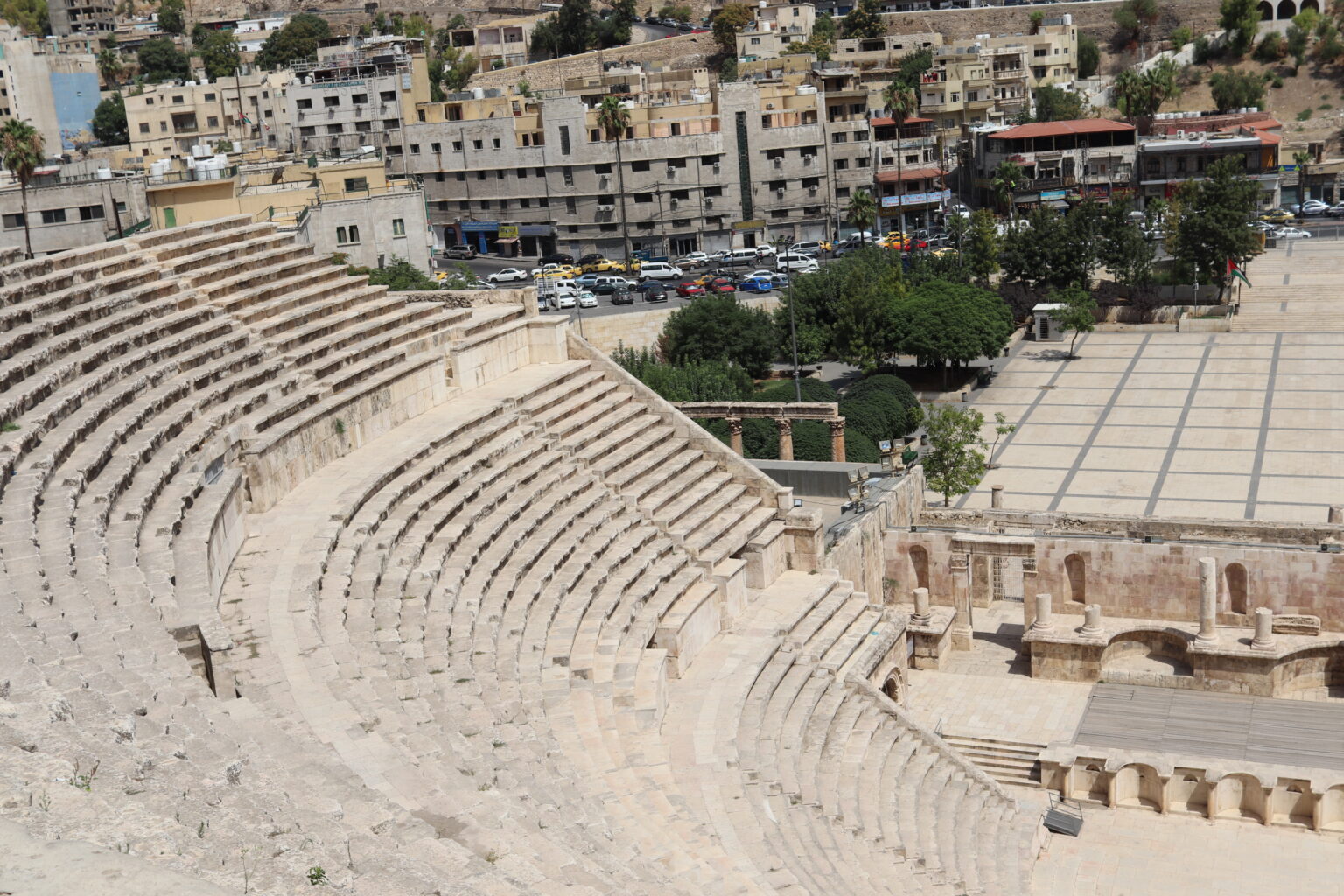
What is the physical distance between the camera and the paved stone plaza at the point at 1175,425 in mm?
44656

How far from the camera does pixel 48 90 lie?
124 metres

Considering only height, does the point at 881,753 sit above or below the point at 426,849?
below

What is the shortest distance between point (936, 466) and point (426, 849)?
33227 millimetres

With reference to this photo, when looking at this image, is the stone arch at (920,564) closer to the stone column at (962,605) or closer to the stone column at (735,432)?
the stone column at (962,605)

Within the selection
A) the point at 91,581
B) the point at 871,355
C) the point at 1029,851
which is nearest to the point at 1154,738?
the point at 1029,851

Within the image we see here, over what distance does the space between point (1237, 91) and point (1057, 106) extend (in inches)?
786

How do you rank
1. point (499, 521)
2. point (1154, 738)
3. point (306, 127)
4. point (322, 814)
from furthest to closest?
point (306, 127) → point (1154, 738) → point (499, 521) → point (322, 814)

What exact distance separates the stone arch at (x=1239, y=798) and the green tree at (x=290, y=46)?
118 meters

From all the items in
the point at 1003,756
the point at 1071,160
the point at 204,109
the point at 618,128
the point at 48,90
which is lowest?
the point at 1003,756

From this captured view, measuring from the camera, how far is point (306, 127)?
309 ft

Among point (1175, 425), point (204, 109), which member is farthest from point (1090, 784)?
point (204, 109)

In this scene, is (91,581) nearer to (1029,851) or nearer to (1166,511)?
(1029,851)

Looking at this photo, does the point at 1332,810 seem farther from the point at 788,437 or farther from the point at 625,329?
the point at 625,329

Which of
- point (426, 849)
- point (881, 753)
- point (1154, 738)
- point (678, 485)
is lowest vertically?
point (1154, 738)
